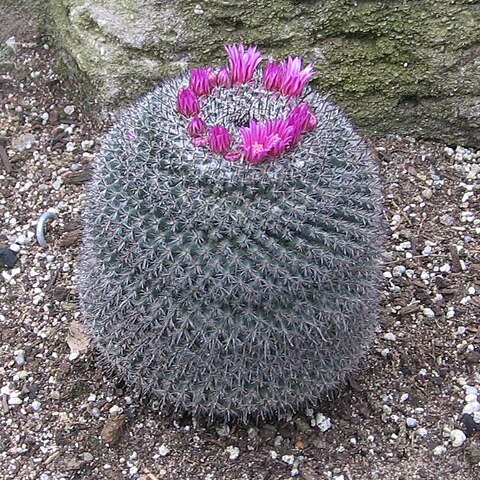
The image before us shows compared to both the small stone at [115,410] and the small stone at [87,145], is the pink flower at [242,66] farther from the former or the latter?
the small stone at [87,145]

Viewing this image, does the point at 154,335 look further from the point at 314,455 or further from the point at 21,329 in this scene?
the point at 21,329

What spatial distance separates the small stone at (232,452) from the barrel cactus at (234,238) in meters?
0.19

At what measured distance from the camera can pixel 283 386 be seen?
2.62 m

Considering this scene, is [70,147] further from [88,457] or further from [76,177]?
[88,457]

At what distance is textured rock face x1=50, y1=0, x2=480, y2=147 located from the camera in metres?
3.66

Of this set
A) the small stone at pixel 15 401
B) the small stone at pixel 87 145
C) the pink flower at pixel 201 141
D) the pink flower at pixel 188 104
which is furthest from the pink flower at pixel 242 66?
the small stone at pixel 87 145

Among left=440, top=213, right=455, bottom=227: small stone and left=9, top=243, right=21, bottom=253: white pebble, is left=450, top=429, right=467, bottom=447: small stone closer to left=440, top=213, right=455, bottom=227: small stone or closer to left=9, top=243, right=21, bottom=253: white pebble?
left=440, top=213, right=455, bottom=227: small stone

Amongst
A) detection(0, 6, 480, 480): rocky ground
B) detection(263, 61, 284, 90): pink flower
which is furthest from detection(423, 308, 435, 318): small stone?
detection(263, 61, 284, 90): pink flower

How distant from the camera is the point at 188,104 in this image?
237 cm

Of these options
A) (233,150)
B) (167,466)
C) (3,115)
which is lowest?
(167,466)

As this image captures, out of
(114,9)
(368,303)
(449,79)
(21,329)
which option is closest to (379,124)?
(449,79)

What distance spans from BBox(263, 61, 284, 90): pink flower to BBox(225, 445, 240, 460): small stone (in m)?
1.12

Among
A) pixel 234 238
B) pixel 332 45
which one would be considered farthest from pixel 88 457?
pixel 332 45

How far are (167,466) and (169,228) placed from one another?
0.85 metres
